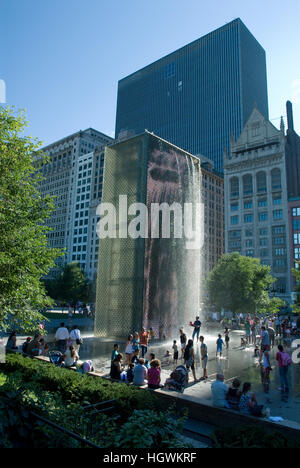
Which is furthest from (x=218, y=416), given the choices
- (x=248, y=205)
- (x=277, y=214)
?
(x=248, y=205)

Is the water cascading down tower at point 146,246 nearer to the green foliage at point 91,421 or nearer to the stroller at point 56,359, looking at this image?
the stroller at point 56,359

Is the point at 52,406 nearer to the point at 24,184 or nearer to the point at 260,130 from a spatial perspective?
the point at 24,184

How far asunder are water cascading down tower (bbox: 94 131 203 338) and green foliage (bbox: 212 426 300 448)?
1887 centimetres

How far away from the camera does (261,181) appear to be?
92375mm

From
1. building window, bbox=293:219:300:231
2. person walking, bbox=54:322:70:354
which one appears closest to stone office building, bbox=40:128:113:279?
building window, bbox=293:219:300:231

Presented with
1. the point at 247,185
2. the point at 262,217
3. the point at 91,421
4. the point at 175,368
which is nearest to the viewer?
the point at 91,421

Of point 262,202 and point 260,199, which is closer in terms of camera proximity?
point 262,202

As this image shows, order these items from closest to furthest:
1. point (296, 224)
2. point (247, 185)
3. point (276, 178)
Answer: point (296, 224) → point (276, 178) → point (247, 185)

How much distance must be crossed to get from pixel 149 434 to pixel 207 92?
168864 millimetres

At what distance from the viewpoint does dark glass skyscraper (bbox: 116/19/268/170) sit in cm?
14575

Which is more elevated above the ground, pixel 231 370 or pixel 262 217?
pixel 262 217

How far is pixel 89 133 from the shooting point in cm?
14212

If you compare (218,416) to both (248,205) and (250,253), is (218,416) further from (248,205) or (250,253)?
(248,205)

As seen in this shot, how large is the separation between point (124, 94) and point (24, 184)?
20034 cm
